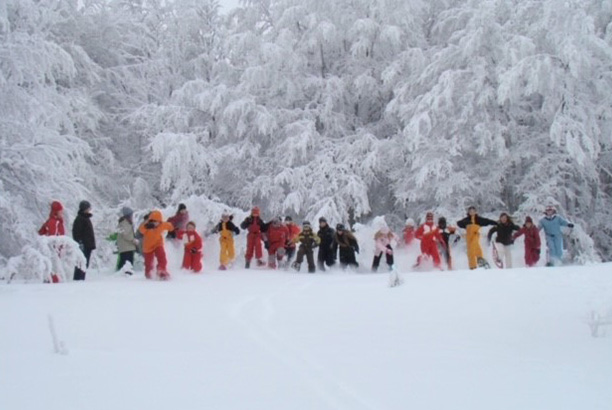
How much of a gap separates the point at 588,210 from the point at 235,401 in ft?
62.6

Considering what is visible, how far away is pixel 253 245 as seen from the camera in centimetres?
1667

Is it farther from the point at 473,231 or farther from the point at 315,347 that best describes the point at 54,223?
the point at 473,231

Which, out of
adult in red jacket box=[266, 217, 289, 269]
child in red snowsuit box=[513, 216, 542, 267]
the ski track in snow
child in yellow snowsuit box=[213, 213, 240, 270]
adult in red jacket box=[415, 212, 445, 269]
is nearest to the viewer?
the ski track in snow

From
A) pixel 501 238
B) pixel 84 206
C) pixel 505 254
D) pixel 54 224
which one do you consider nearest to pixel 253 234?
pixel 84 206

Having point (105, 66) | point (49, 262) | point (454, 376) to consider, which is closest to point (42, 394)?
point (454, 376)

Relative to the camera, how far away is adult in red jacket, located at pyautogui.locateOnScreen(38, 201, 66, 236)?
1188cm

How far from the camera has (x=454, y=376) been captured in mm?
5043

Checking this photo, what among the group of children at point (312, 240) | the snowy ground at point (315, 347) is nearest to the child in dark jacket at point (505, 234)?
the group of children at point (312, 240)

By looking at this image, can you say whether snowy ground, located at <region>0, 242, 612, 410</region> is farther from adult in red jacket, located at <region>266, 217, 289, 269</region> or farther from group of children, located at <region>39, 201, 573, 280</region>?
adult in red jacket, located at <region>266, 217, 289, 269</region>

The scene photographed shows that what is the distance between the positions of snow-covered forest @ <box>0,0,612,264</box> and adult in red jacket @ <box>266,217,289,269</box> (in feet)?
11.6

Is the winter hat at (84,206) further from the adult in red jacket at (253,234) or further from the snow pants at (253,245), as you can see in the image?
the snow pants at (253,245)

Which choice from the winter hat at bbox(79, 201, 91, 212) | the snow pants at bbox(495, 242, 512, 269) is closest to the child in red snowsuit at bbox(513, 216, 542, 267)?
the snow pants at bbox(495, 242, 512, 269)

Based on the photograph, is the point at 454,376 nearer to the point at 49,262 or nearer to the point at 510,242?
the point at 49,262

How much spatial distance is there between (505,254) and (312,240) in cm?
454
